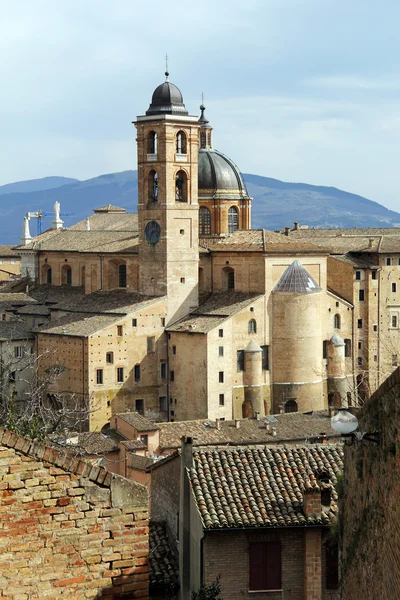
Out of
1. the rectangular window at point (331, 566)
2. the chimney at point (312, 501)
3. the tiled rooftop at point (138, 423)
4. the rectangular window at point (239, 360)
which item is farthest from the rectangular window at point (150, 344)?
the chimney at point (312, 501)

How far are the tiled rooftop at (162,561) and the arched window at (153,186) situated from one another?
1500 inches

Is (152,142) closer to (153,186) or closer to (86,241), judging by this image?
(153,186)

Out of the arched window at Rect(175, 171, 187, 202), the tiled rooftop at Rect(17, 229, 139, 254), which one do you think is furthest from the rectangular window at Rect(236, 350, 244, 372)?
the arched window at Rect(175, 171, 187, 202)

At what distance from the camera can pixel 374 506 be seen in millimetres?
13281

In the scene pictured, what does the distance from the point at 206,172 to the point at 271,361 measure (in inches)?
497

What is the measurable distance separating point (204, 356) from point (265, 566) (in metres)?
37.6

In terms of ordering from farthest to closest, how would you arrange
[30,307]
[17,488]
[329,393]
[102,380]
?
1. [30,307]
2. [329,393]
3. [102,380]
4. [17,488]

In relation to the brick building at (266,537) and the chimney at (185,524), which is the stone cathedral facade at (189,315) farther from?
the brick building at (266,537)

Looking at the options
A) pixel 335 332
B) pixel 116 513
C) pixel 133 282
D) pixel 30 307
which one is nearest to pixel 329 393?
pixel 335 332

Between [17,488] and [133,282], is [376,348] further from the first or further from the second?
[17,488]

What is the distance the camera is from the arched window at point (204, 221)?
219 feet

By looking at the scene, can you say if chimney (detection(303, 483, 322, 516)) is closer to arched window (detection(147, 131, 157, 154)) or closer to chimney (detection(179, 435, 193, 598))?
chimney (detection(179, 435, 193, 598))

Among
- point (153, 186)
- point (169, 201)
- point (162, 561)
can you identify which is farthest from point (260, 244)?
point (162, 561)

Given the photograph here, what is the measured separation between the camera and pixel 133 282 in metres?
62.0
